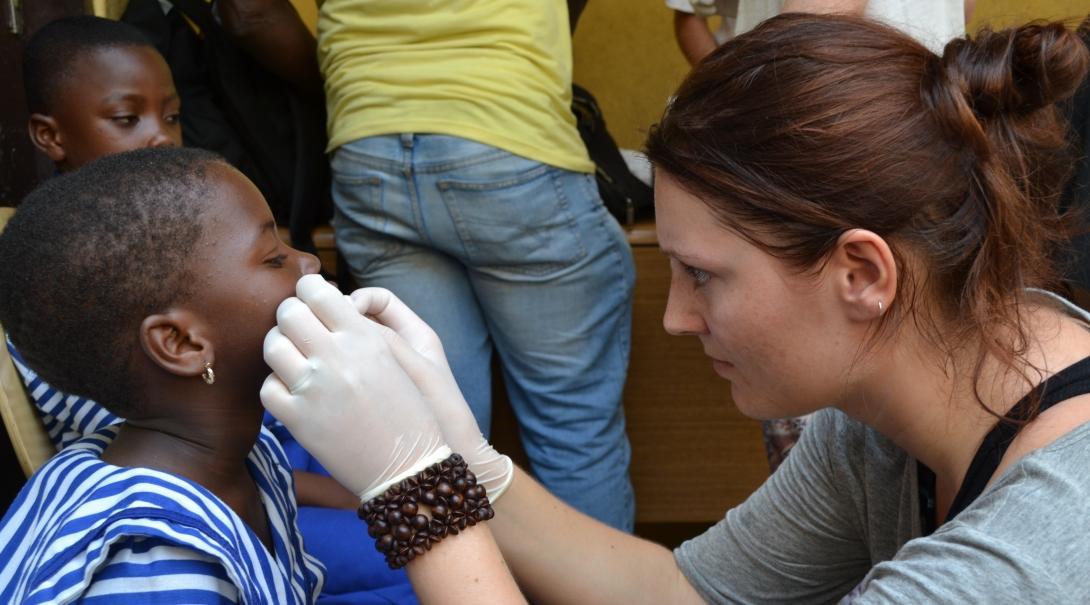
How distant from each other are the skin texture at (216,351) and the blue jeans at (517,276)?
686mm

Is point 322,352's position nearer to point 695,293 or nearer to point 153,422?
point 153,422

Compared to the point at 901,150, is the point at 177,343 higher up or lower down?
lower down

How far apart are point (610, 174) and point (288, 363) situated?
1263 mm

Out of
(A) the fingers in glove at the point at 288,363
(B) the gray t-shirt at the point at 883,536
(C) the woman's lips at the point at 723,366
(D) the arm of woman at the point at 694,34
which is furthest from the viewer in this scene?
(D) the arm of woman at the point at 694,34

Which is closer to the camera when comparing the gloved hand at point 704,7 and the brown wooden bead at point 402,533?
the brown wooden bead at point 402,533

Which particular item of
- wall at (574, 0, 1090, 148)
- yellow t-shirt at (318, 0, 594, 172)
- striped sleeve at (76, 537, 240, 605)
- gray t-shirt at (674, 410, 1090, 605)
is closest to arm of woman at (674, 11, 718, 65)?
yellow t-shirt at (318, 0, 594, 172)

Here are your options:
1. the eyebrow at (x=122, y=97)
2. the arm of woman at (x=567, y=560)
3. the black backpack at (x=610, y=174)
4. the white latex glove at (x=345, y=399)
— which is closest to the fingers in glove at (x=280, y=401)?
the white latex glove at (x=345, y=399)

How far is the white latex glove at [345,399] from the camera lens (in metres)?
0.94

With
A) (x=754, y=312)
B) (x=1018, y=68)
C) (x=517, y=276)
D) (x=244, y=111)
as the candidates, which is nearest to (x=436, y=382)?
(x=754, y=312)

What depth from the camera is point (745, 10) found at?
1.74 m

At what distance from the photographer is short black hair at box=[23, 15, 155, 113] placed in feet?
5.48

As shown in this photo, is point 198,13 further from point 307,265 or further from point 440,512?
point 440,512

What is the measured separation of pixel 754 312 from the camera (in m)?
0.97

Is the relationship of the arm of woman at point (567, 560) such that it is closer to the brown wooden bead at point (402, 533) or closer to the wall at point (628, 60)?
the brown wooden bead at point (402, 533)
